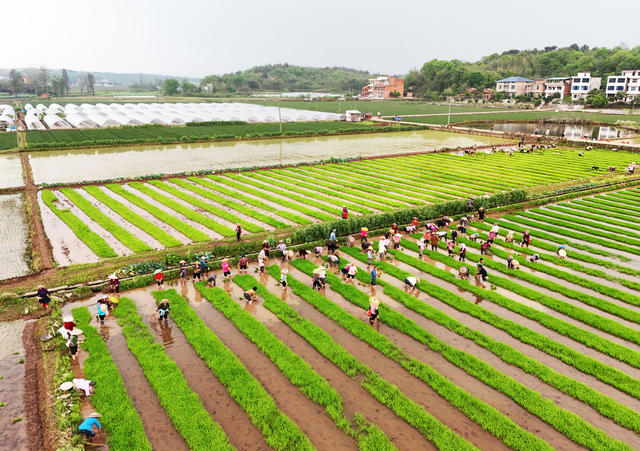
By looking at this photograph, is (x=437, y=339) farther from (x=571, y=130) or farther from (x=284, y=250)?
(x=571, y=130)

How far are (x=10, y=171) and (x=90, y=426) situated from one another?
44.1 meters

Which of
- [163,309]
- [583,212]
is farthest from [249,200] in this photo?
[583,212]

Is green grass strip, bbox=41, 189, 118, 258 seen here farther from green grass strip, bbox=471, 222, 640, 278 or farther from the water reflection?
the water reflection

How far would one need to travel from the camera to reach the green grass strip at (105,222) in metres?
24.3

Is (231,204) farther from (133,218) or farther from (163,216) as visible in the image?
(133,218)

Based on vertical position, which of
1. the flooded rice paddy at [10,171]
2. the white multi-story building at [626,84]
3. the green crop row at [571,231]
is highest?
the white multi-story building at [626,84]

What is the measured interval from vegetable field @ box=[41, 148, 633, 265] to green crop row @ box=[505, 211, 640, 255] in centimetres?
112

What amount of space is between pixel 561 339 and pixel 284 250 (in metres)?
13.7

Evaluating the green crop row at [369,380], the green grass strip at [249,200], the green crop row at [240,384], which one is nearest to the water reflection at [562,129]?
the green grass strip at [249,200]

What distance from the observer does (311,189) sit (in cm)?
3784

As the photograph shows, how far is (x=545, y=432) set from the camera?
38.1 ft

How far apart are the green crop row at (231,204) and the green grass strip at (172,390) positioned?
12373mm

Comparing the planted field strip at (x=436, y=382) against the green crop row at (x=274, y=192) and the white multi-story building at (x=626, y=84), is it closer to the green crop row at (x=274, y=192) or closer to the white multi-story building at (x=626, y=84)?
the green crop row at (x=274, y=192)

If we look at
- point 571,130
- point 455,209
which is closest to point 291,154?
point 455,209
